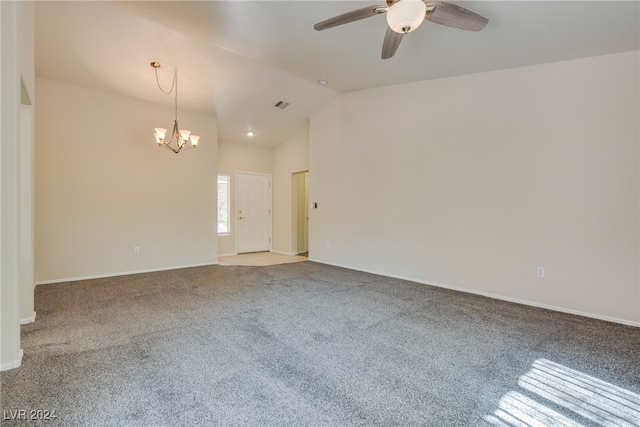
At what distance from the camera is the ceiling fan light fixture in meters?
2.00

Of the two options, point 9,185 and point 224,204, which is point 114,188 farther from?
point 9,185

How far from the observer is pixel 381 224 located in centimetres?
497

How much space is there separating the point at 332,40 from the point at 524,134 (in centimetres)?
257

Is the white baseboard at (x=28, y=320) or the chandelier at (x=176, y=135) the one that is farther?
the chandelier at (x=176, y=135)

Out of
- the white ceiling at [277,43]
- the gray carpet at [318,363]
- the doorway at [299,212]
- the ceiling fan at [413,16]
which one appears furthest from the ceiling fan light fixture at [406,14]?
the doorway at [299,212]

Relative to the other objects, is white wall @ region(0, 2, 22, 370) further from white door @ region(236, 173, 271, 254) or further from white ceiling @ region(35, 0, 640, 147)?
white door @ region(236, 173, 271, 254)

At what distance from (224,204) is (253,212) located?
76 cm

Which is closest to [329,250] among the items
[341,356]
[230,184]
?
[230,184]

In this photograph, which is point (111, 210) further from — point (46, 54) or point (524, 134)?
point (524, 134)

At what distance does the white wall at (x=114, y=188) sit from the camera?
426cm

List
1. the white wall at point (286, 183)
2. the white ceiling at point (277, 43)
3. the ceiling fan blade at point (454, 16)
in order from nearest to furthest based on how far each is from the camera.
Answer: the ceiling fan blade at point (454, 16)
the white ceiling at point (277, 43)
the white wall at point (286, 183)

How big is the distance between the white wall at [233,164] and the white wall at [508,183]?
9.44 ft

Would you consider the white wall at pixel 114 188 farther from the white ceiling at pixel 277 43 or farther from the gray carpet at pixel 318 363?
the gray carpet at pixel 318 363

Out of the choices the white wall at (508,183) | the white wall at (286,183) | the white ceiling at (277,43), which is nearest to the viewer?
the white ceiling at (277,43)
